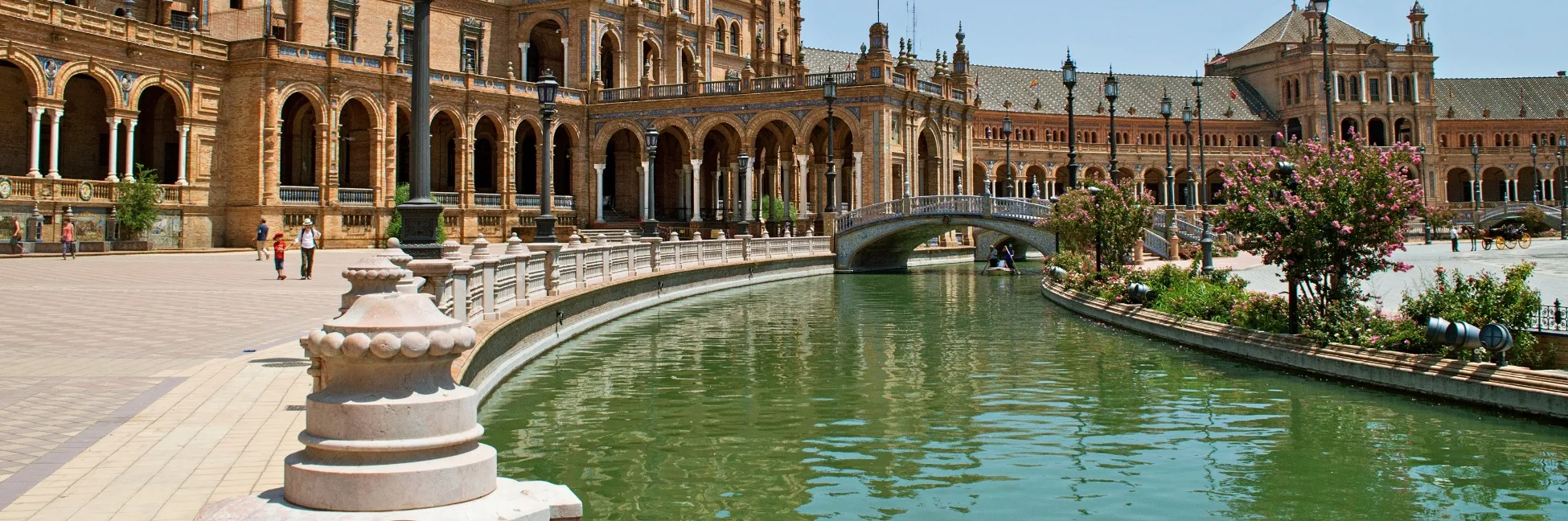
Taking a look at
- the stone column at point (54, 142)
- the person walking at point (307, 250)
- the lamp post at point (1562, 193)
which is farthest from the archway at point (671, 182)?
the lamp post at point (1562, 193)

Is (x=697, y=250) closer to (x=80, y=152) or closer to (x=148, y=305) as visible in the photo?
(x=148, y=305)

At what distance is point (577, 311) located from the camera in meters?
21.1

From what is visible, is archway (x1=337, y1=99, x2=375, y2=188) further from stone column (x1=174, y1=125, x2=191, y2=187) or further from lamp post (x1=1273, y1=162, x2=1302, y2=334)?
lamp post (x1=1273, y1=162, x2=1302, y2=334)

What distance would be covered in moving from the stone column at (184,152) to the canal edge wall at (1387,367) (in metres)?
32.7

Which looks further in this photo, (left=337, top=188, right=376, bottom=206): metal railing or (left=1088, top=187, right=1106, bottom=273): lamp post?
(left=337, top=188, right=376, bottom=206): metal railing

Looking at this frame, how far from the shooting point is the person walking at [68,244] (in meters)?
32.7

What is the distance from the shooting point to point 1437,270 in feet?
49.0

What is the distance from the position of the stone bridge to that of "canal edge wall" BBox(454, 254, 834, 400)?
16.4ft

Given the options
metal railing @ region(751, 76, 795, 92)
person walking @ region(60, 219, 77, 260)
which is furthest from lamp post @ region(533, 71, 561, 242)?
metal railing @ region(751, 76, 795, 92)

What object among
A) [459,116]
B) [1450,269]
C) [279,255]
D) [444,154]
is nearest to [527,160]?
[444,154]

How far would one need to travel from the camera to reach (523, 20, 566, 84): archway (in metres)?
56.2

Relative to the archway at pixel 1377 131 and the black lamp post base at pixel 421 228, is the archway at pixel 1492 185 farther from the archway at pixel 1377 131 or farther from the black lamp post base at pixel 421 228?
the black lamp post base at pixel 421 228

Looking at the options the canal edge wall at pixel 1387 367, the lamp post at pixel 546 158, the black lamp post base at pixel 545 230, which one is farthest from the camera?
the lamp post at pixel 546 158

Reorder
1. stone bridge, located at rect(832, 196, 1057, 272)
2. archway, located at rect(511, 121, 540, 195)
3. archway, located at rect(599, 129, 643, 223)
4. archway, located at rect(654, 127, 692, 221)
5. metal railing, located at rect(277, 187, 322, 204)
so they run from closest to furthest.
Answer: metal railing, located at rect(277, 187, 322, 204) → stone bridge, located at rect(832, 196, 1057, 272) → archway, located at rect(511, 121, 540, 195) → archway, located at rect(654, 127, 692, 221) → archway, located at rect(599, 129, 643, 223)
